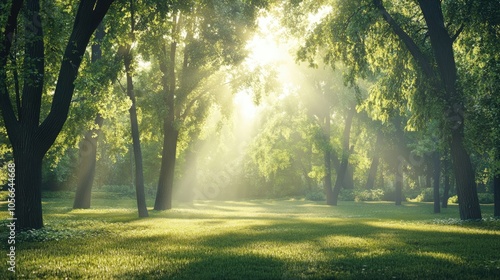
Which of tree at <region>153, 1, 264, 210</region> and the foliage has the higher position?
tree at <region>153, 1, 264, 210</region>

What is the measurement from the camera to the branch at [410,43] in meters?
18.7

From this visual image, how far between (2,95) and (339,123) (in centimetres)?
4220

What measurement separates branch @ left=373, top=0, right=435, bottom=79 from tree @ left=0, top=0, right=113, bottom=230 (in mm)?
11622

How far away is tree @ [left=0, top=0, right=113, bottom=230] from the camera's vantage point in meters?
13.7

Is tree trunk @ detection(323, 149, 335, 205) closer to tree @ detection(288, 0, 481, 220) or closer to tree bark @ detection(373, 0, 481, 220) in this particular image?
tree @ detection(288, 0, 481, 220)

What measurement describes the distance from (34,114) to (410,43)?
1566 cm

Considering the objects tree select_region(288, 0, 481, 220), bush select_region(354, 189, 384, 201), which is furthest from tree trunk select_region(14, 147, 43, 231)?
bush select_region(354, 189, 384, 201)

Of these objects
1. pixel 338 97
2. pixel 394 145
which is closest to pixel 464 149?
pixel 338 97

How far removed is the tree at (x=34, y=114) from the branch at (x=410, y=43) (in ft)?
38.1

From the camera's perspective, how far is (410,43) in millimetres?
19109

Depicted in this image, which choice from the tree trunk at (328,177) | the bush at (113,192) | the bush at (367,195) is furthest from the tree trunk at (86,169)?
the bush at (367,195)

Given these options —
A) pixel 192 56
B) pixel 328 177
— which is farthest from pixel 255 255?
pixel 328 177

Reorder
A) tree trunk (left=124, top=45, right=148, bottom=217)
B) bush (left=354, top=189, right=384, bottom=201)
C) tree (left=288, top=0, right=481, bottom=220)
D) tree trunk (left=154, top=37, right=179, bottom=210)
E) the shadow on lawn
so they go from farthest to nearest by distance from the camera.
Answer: bush (left=354, top=189, right=384, bottom=201) < tree trunk (left=154, top=37, right=179, bottom=210) < tree trunk (left=124, top=45, right=148, bottom=217) < tree (left=288, top=0, right=481, bottom=220) < the shadow on lawn

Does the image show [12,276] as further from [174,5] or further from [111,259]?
[174,5]
